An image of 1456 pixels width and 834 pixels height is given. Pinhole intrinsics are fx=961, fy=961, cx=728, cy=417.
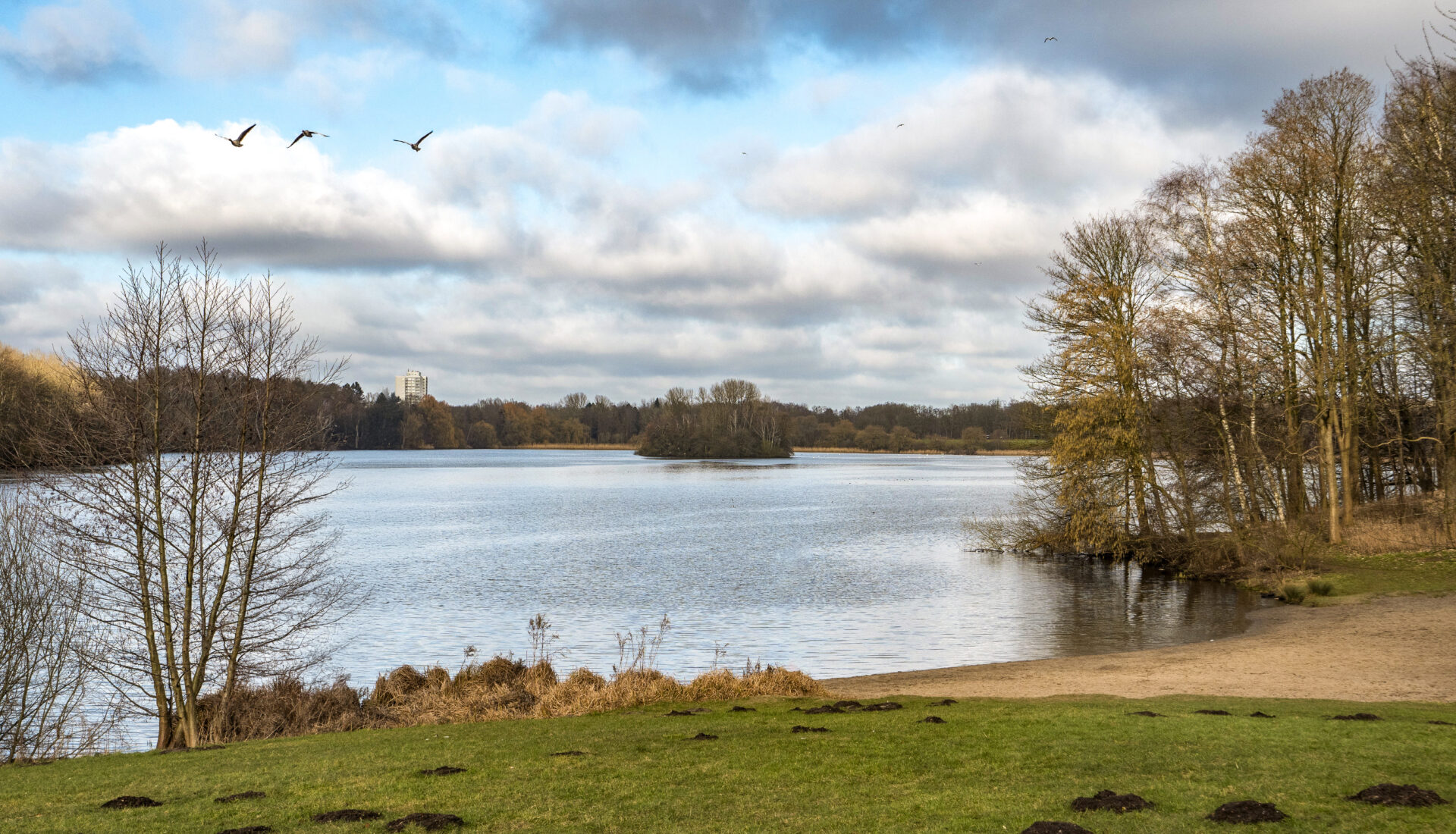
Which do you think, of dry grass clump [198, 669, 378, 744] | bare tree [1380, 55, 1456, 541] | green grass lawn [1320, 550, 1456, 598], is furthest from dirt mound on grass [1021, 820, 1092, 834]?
bare tree [1380, 55, 1456, 541]

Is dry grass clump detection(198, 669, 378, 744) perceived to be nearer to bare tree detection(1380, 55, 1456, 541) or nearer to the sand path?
the sand path

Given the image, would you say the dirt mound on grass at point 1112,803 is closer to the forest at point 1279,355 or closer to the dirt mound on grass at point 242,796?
the dirt mound on grass at point 242,796

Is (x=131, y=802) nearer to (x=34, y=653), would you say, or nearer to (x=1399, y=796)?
(x=1399, y=796)

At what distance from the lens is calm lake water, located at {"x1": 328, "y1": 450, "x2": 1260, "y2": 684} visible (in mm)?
22641

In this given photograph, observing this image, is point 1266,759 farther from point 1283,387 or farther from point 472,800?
point 1283,387

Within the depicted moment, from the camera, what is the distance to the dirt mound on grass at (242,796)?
8669 mm

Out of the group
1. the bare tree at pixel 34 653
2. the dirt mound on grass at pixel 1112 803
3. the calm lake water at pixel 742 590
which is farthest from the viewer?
the calm lake water at pixel 742 590

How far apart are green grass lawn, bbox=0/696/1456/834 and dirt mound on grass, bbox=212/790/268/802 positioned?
0.24 meters

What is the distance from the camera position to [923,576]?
34250 millimetres

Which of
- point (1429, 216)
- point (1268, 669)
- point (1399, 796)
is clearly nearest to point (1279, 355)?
point (1429, 216)

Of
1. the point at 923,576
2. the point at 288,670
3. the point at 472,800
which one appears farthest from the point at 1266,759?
the point at 923,576

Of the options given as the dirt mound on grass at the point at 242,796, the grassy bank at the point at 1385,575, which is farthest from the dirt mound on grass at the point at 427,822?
the grassy bank at the point at 1385,575

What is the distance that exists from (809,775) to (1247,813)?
12.3 feet

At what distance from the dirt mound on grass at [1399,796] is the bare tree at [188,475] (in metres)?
15.3
